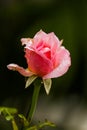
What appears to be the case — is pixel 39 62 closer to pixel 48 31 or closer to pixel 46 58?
pixel 46 58

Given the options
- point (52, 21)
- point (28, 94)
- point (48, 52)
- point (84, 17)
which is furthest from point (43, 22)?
point (48, 52)

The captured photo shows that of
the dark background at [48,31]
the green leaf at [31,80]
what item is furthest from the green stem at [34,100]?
the dark background at [48,31]

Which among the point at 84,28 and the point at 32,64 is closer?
the point at 32,64

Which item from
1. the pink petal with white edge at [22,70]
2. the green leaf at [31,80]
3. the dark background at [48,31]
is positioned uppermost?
the pink petal with white edge at [22,70]

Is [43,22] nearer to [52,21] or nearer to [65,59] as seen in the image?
[52,21]

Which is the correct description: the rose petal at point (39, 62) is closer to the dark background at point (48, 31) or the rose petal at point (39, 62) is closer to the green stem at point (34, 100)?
the green stem at point (34, 100)

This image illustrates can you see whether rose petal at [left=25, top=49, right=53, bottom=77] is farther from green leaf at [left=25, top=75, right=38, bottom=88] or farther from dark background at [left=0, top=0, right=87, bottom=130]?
dark background at [left=0, top=0, right=87, bottom=130]
